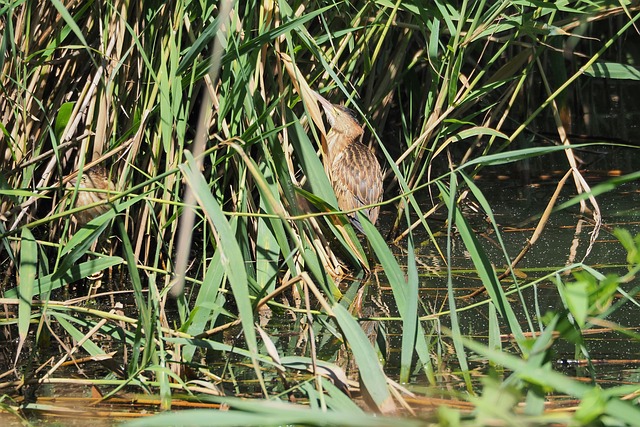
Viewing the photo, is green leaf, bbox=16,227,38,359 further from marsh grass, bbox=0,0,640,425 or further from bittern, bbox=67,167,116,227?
bittern, bbox=67,167,116,227

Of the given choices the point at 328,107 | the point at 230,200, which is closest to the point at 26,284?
the point at 230,200

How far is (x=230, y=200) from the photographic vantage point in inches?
161

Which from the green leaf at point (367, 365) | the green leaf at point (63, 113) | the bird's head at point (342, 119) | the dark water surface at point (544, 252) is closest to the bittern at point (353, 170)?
the bird's head at point (342, 119)

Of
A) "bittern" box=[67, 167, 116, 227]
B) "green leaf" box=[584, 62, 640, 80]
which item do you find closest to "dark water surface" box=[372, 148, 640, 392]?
"green leaf" box=[584, 62, 640, 80]

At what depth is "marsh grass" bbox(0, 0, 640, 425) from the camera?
2418 mm

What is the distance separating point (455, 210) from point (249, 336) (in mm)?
705

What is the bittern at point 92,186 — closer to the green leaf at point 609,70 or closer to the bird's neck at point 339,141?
the bird's neck at point 339,141

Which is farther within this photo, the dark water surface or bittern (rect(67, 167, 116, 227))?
bittern (rect(67, 167, 116, 227))

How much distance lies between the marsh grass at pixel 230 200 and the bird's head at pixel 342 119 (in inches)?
3.8

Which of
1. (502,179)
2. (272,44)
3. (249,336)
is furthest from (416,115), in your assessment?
(249,336)

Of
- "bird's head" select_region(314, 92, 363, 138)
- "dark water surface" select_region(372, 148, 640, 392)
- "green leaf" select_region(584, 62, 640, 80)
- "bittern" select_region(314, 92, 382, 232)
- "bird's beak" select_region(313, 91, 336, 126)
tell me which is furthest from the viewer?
"bittern" select_region(314, 92, 382, 232)

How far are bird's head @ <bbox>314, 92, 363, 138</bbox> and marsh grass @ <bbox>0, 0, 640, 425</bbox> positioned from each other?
0.10 metres

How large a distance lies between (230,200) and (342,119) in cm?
85

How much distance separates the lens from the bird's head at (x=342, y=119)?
4.43 metres
